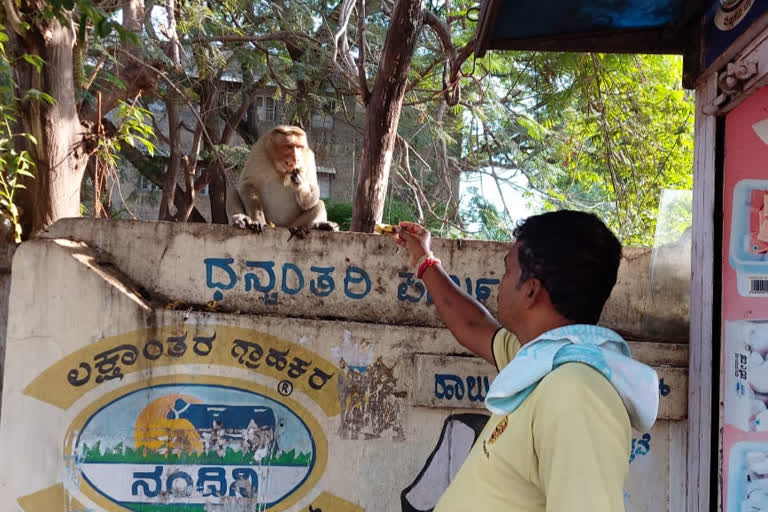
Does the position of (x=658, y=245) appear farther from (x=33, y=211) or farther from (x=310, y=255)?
(x=33, y=211)

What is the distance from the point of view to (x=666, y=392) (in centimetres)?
278

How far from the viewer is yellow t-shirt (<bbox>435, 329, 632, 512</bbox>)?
120 cm

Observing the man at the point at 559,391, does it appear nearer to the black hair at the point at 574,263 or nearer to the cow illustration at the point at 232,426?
the black hair at the point at 574,263

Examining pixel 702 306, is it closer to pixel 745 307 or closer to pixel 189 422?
pixel 745 307

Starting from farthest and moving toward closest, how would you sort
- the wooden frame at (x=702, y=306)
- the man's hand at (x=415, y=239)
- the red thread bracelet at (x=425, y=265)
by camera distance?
the wooden frame at (x=702, y=306), the man's hand at (x=415, y=239), the red thread bracelet at (x=425, y=265)

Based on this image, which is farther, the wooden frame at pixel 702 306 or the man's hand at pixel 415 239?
the wooden frame at pixel 702 306

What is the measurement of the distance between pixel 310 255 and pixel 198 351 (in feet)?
1.90

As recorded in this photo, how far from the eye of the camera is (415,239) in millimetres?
2508

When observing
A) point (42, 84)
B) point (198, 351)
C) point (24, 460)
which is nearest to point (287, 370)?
point (198, 351)

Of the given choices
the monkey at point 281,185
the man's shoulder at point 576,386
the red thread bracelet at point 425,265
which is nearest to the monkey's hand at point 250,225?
the red thread bracelet at point 425,265

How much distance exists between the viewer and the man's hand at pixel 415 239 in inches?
97.9

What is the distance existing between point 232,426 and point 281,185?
75.7 inches

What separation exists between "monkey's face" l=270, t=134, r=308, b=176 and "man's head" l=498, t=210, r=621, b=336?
3028mm

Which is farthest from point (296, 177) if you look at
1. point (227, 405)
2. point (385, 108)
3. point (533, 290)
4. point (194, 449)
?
point (533, 290)
